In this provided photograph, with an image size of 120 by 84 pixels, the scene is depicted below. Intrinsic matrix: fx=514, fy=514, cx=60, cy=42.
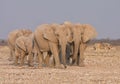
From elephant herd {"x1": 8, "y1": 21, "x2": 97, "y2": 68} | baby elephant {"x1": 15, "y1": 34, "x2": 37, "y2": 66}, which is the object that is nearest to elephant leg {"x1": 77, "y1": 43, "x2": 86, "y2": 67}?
elephant herd {"x1": 8, "y1": 21, "x2": 97, "y2": 68}

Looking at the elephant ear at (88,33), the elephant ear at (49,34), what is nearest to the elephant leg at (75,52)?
the elephant ear at (88,33)

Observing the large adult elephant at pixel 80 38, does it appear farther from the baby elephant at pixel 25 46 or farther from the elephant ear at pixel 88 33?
the baby elephant at pixel 25 46

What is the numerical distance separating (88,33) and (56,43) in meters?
2.95

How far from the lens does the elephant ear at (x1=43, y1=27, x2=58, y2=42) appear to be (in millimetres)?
19703

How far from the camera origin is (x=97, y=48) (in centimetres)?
4378

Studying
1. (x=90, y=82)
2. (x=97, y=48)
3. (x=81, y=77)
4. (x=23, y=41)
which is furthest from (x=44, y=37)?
(x=97, y=48)

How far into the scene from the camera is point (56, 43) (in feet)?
64.8

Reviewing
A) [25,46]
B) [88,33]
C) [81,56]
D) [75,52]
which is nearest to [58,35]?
[25,46]

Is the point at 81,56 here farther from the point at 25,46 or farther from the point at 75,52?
the point at 25,46

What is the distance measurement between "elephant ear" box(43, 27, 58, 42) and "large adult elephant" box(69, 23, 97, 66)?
83.4 inches

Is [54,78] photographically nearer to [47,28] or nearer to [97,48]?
[47,28]

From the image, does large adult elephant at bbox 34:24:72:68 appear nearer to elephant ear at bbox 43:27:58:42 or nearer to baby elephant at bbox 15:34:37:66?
elephant ear at bbox 43:27:58:42

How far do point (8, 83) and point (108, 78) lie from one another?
3.10 metres

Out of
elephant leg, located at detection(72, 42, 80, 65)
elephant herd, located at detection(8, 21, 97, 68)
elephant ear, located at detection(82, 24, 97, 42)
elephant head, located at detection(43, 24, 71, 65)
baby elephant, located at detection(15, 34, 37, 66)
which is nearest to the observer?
elephant head, located at detection(43, 24, 71, 65)
